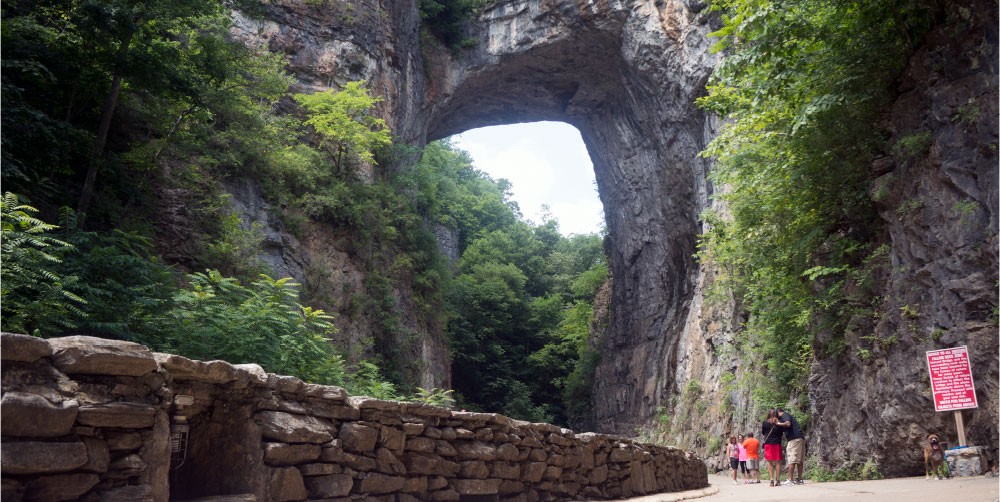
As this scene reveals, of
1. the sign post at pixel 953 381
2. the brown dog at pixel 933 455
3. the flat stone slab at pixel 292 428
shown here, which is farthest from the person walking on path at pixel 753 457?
the flat stone slab at pixel 292 428

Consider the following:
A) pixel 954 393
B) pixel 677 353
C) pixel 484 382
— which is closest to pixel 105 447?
pixel 954 393

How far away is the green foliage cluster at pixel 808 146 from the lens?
10.2 m

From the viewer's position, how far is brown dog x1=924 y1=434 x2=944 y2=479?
903 centimetres

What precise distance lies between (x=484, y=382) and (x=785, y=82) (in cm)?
2544

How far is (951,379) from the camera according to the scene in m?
8.77

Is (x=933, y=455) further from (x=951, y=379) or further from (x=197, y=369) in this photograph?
(x=197, y=369)

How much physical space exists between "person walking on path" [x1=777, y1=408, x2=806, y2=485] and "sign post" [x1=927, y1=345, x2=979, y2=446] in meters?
2.25

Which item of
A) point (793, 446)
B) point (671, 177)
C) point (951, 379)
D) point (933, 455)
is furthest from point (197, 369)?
point (671, 177)

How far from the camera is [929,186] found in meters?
9.77

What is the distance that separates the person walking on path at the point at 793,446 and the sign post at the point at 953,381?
2252mm

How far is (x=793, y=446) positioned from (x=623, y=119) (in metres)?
20.9

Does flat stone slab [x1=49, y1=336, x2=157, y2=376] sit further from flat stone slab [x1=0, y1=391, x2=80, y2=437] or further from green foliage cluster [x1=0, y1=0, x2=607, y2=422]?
green foliage cluster [x1=0, y1=0, x2=607, y2=422]

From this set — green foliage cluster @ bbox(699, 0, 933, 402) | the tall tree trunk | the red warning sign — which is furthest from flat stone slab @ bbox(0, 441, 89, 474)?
green foliage cluster @ bbox(699, 0, 933, 402)

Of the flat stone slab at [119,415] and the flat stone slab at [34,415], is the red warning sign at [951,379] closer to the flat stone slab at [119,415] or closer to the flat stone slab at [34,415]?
the flat stone slab at [119,415]
